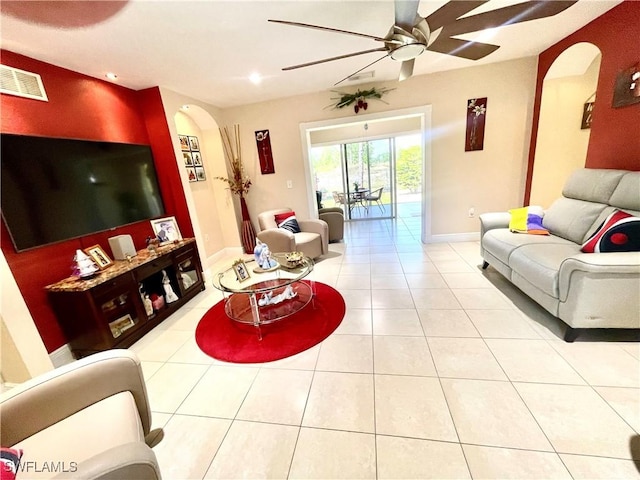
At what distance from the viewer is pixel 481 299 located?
245 centimetres

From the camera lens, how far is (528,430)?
1.26 meters

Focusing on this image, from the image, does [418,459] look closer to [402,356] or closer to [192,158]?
[402,356]

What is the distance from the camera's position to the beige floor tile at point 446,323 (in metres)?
2.01

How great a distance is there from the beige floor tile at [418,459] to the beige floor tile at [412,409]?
0.04 metres

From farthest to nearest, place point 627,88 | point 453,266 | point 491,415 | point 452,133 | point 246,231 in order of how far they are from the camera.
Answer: point 246,231, point 452,133, point 453,266, point 627,88, point 491,415

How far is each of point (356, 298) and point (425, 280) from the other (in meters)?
0.87

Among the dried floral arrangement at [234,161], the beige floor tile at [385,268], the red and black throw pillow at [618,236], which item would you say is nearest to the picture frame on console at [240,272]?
the beige floor tile at [385,268]

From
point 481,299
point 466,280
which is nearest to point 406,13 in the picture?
point 481,299

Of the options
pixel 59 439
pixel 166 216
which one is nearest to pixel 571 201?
pixel 59 439

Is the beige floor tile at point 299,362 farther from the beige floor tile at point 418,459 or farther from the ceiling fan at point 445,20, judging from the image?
the ceiling fan at point 445,20

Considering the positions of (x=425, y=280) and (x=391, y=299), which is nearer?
(x=391, y=299)

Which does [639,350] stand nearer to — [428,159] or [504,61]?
[428,159]

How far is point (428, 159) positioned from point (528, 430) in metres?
3.44

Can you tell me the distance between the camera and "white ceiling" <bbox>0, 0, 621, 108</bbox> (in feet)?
5.74
